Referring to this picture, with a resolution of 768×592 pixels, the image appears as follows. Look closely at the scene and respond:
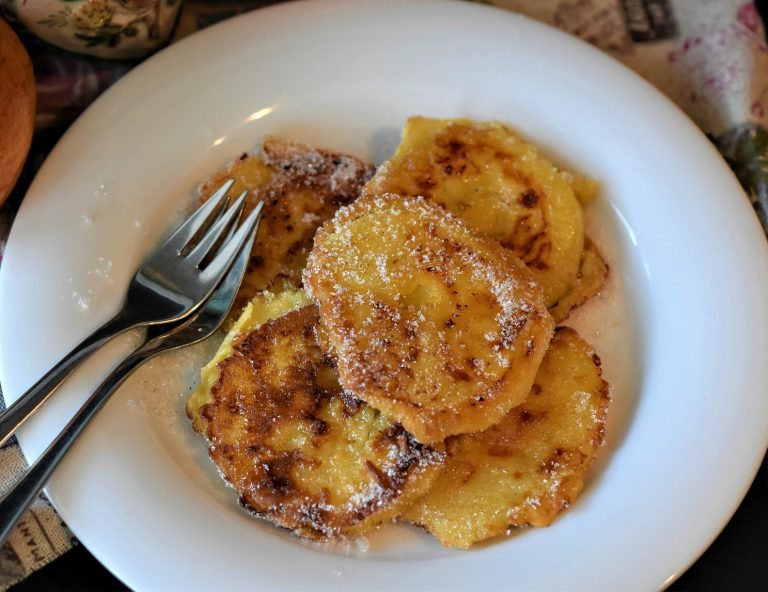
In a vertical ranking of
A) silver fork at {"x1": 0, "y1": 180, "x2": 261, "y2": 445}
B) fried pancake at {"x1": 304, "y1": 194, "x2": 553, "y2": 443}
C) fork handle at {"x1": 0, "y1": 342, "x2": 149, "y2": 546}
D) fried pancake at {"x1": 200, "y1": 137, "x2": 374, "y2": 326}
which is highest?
fried pancake at {"x1": 304, "y1": 194, "x2": 553, "y2": 443}

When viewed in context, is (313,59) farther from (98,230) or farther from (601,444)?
(601,444)

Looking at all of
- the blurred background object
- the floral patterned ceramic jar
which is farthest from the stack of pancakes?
the floral patterned ceramic jar

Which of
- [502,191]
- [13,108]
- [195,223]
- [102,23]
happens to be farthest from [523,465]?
[102,23]

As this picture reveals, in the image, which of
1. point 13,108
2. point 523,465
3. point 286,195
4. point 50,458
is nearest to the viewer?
point 50,458

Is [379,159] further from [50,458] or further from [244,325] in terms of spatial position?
[50,458]

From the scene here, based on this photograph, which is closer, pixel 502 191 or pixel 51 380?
pixel 51 380

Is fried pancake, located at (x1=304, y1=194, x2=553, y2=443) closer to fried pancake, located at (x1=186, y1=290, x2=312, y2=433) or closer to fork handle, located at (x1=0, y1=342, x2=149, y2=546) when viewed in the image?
fried pancake, located at (x1=186, y1=290, x2=312, y2=433)
